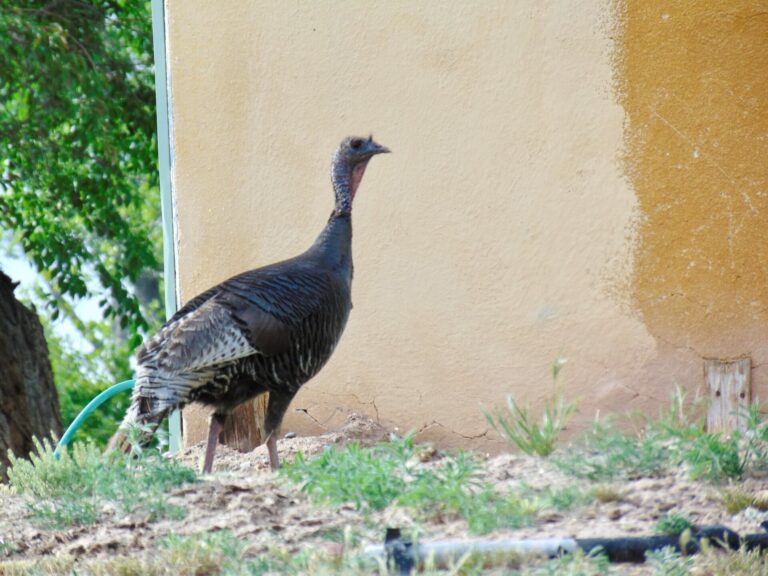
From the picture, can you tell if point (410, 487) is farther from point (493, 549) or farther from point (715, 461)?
point (715, 461)

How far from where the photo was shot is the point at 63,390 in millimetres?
16422

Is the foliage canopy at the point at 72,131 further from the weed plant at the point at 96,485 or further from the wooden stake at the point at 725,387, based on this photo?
the wooden stake at the point at 725,387

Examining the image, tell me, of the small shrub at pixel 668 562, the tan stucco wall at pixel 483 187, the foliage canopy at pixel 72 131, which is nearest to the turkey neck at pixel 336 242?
the tan stucco wall at pixel 483 187

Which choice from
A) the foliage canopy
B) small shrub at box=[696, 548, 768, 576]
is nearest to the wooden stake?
small shrub at box=[696, 548, 768, 576]

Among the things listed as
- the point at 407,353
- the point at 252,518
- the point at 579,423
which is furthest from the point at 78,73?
the point at 252,518

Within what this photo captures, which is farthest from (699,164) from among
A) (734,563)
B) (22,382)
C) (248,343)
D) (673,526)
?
(22,382)

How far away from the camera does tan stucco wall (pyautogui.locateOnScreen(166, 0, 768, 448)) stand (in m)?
6.91

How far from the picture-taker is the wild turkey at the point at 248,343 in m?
6.06

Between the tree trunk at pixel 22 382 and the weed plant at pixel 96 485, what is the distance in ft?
10.9

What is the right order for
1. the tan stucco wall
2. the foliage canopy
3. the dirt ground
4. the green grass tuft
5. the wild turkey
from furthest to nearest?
the foliage canopy
the tan stucco wall
the wild turkey
the dirt ground
the green grass tuft

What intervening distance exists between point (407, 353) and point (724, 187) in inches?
74.6

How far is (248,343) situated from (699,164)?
8.37ft

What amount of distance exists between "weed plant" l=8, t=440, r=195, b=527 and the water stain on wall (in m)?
2.85

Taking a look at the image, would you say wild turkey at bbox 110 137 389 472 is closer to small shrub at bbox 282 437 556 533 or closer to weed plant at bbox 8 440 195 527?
weed plant at bbox 8 440 195 527
